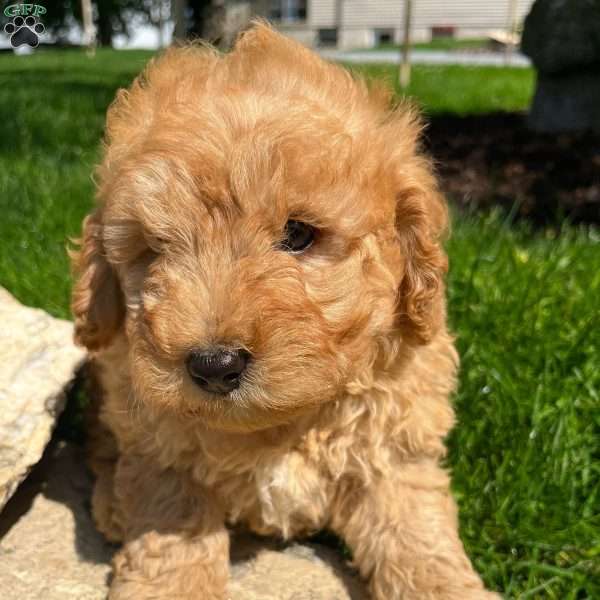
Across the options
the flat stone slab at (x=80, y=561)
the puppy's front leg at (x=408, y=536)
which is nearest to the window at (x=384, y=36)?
the flat stone slab at (x=80, y=561)

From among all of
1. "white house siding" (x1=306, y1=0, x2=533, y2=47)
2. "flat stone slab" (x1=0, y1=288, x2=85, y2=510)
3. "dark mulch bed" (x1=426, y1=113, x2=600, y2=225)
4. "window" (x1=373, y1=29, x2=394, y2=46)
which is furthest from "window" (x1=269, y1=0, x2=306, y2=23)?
"flat stone slab" (x1=0, y1=288, x2=85, y2=510)

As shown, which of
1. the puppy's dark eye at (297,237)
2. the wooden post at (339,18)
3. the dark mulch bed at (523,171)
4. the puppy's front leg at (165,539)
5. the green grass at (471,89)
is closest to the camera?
the puppy's dark eye at (297,237)

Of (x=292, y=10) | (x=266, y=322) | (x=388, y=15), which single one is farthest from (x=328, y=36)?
(x=266, y=322)

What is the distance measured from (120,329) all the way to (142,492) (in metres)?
0.54

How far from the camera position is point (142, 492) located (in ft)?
8.76

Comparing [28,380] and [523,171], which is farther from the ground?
[28,380]

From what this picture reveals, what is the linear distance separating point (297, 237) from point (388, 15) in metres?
35.9

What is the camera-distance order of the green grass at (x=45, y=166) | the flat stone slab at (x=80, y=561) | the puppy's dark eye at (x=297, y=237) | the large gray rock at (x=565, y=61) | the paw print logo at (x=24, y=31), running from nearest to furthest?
the puppy's dark eye at (x=297, y=237) → the flat stone slab at (x=80, y=561) → the paw print logo at (x=24, y=31) → the green grass at (x=45, y=166) → the large gray rock at (x=565, y=61)

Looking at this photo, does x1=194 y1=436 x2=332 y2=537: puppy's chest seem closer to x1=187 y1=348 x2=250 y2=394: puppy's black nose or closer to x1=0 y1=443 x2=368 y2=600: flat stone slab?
x1=0 y1=443 x2=368 y2=600: flat stone slab

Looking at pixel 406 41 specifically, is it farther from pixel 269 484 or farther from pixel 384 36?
pixel 384 36

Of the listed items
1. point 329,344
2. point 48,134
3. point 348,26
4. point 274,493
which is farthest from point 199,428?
point 348,26

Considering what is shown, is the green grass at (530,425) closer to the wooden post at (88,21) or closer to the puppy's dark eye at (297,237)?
the puppy's dark eye at (297,237)

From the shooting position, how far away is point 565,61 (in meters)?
8.54

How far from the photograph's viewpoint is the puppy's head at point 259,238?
2090 mm
